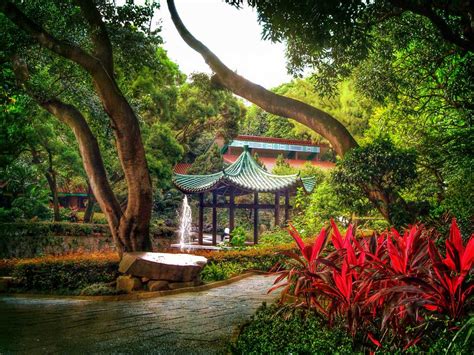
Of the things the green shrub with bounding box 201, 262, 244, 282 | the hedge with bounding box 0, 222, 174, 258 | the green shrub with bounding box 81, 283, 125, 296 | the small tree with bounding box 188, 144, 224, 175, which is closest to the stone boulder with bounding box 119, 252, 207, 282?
the green shrub with bounding box 81, 283, 125, 296

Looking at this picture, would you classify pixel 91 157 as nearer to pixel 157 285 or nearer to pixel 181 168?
pixel 157 285

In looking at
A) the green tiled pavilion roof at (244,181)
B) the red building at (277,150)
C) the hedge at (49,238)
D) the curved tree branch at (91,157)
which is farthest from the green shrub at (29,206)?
the red building at (277,150)

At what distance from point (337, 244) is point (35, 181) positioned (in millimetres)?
23606

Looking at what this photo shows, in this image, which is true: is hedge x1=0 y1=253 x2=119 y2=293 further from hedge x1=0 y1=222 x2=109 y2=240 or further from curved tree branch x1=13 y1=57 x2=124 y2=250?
hedge x1=0 y1=222 x2=109 y2=240

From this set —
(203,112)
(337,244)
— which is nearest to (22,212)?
(203,112)

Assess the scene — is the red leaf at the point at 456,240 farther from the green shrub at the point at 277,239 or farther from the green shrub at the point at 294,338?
the green shrub at the point at 277,239

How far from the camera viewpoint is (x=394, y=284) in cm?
356

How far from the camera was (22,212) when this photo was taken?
65.9 feet

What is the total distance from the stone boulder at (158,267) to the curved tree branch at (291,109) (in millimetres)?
3253

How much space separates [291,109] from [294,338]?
5183mm

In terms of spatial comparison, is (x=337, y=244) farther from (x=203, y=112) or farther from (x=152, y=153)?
(x=203, y=112)

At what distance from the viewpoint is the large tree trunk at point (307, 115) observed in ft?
27.1

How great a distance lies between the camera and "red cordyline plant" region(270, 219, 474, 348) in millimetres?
3184

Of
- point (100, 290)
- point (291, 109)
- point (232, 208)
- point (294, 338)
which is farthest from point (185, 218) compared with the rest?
point (294, 338)
